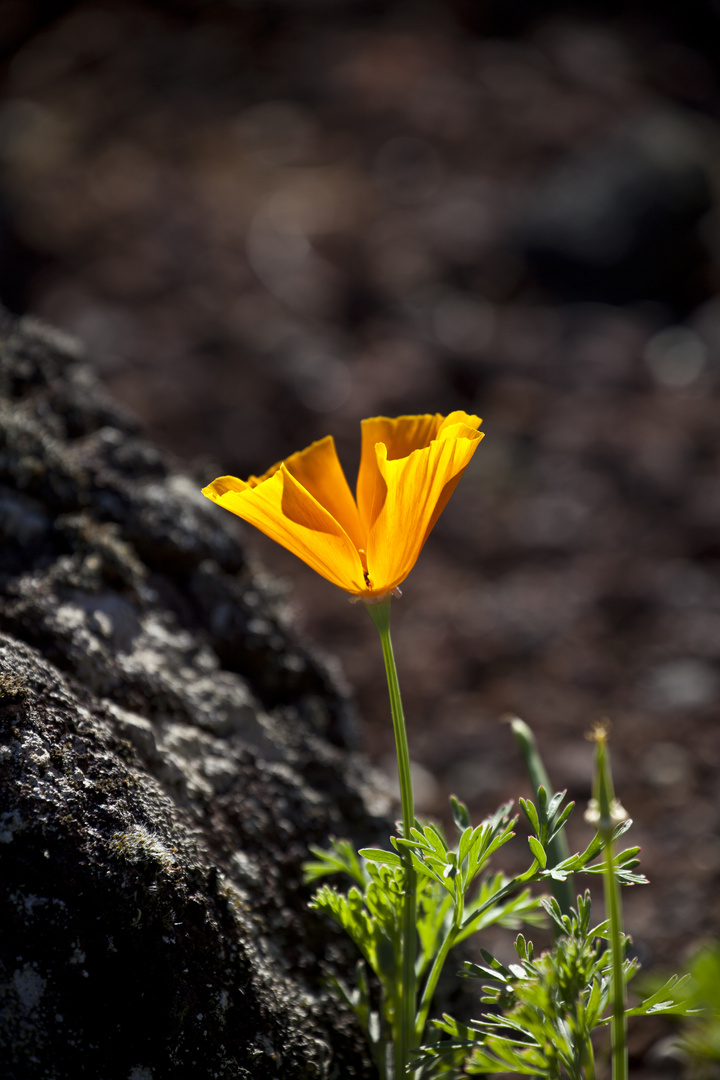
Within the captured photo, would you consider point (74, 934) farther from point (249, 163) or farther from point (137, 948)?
point (249, 163)

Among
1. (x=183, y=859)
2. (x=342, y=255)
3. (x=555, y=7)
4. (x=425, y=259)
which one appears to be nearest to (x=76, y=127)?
(x=342, y=255)

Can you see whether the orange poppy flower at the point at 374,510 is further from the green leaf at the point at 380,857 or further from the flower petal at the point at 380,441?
the green leaf at the point at 380,857

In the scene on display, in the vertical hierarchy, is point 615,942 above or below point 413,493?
below

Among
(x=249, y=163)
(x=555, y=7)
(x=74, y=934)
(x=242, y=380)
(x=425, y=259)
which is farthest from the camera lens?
(x=555, y=7)

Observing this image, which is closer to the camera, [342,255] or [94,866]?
[94,866]

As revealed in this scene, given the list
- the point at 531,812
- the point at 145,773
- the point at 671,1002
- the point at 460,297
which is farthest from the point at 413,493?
the point at 460,297

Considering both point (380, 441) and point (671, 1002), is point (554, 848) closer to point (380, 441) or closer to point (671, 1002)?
point (671, 1002)

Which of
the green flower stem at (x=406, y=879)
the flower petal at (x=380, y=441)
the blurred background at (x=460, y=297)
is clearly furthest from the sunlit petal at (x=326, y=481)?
the blurred background at (x=460, y=297)
